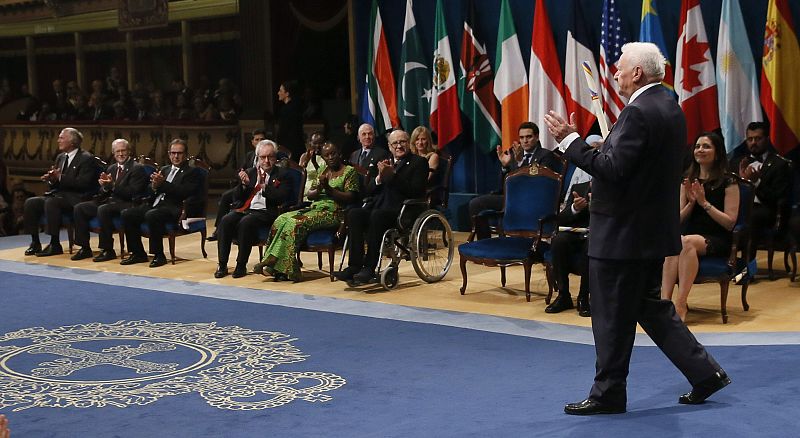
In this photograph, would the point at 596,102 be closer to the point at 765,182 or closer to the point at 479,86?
the point at 765,182

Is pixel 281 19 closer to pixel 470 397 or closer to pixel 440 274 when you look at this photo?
pixel 440 274

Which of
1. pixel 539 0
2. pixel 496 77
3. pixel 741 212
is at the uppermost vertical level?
pixel 539 0

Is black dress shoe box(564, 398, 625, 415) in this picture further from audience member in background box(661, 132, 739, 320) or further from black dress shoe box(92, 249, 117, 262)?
black dress shoe box(92, 249, 117, 262)

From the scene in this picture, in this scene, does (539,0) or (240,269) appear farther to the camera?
(539,0)

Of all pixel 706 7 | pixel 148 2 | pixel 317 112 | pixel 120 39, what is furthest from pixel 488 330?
pixel 120 39

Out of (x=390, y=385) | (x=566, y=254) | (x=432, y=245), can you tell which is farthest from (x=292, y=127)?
(x=390, y=385)

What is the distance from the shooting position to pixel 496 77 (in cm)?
1163

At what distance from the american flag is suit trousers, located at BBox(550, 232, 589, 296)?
292 cm

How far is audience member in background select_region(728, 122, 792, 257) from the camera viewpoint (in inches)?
340

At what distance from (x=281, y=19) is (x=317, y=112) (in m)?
1.33

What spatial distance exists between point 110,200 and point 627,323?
704 centimetres

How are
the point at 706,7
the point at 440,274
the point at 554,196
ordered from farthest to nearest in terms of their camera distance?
the point at 706,7 < the point at 440,274 < the point at 554,196

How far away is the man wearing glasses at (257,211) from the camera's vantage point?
9.61m

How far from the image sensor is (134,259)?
35.0 ft
